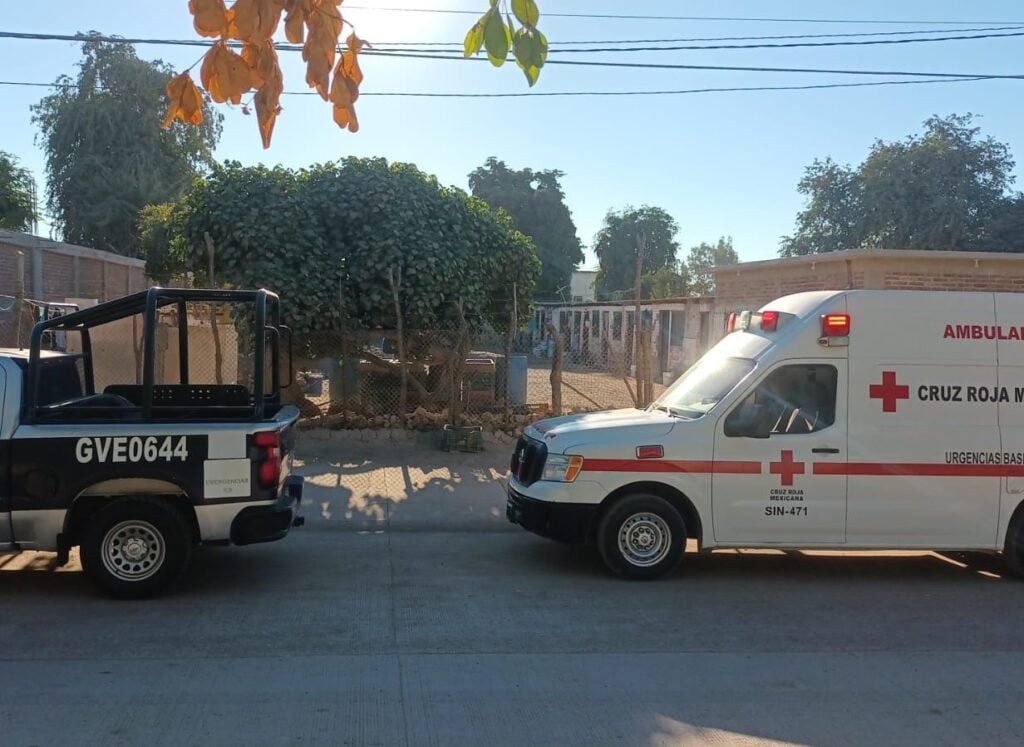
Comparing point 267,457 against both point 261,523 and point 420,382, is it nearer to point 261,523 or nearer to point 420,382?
point 261,523

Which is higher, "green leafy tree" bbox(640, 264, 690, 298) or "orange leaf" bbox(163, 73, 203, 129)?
"green leafy tree" bbox(640, 264, 690, 298)

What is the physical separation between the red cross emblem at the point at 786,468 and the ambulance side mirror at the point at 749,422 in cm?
22

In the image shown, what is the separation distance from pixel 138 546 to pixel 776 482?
15.6ft

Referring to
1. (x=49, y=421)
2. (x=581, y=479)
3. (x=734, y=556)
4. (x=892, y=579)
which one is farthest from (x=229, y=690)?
(x=892, y=579)

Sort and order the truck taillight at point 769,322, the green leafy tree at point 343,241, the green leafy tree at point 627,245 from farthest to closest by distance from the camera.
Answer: the green leafy tree at point 627,245 < the green leafy tree at point 343,241 < the truck taillight at point 769,322

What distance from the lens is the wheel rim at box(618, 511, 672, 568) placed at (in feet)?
23.0

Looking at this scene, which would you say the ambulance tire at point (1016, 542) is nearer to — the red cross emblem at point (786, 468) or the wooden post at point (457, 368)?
the red cross emblem at point (786, 468)

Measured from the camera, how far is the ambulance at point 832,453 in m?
6.95

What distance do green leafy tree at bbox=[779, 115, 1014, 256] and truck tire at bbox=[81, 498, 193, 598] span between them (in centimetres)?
3139

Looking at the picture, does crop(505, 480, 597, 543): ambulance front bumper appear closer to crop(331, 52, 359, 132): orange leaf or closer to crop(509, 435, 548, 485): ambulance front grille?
crop(509, 435, 548, 485): ambulance front grille

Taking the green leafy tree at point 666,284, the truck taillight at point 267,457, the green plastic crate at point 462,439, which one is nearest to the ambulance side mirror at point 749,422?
the truck taillight at point 267,457

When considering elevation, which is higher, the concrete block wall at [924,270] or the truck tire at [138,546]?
the concrete block wall at [924,270]

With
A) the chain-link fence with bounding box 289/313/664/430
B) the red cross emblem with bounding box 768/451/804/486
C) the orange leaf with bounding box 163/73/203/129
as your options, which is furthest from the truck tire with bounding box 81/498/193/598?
the chain-link fence with bounding box 289/313/664/430

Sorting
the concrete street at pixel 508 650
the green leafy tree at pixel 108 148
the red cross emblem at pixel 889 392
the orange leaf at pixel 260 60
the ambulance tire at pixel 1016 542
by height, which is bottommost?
the concrete street at pixel 508 650
